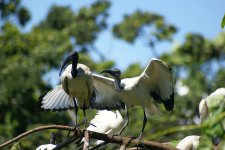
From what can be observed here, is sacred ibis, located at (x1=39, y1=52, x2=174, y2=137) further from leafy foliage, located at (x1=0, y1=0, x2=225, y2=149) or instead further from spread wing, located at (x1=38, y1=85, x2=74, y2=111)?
leafy foliage, located at (x1=0, y1=0, x2=225, y2=149)

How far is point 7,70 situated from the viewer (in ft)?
42.5

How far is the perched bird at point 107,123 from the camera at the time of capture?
241 inches

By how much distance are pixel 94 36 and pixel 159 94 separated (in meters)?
16.3

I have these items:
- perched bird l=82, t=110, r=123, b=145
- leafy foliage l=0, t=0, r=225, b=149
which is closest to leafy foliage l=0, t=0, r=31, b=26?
leafy foliage l=0, t=0, r=225, b=149

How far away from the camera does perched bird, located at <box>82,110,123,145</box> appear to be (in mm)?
6117

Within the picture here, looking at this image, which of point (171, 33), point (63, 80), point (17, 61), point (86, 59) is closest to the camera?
point (63, 80)

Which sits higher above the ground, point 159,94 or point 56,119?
point 159,94

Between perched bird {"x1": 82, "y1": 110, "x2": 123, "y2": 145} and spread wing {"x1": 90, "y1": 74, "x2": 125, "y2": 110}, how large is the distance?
91 centimetres

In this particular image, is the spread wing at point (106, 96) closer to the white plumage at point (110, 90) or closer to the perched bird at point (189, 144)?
the white plumage at point (110, 90)

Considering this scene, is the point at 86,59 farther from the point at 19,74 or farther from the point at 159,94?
the point at 159,94

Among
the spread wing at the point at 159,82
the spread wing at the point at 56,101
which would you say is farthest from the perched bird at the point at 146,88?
the spread wing at the point at 56,101

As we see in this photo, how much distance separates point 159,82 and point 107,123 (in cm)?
148

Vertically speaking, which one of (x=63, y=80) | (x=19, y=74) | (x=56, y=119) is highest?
(x=63, y=80)

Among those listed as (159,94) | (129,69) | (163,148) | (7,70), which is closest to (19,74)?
(7,70)
